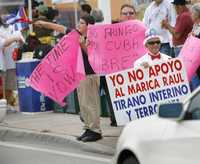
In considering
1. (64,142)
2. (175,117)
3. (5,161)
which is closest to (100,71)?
(64,142)

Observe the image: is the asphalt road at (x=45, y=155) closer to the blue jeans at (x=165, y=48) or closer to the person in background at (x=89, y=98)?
the person in background at (x=89, y=98)

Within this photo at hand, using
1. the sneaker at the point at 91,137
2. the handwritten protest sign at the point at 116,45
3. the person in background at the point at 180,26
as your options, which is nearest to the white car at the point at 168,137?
the sneaker at the point at 91,137

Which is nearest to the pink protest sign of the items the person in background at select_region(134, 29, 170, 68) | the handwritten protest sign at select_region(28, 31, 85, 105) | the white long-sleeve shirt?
the person in background at select_region(134, 29, 170, 68)

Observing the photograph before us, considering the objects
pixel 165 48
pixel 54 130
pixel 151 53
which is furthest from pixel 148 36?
pixel 54 130

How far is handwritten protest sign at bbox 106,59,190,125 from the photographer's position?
11.5m

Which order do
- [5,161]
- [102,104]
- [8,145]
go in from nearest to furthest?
[5,161]
[8,145]
[102,104]

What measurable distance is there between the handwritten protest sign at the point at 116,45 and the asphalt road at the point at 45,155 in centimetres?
142

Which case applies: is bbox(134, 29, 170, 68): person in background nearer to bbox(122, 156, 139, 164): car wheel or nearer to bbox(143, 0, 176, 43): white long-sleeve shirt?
bbox(143, 0, 176, 43): white long-sleeve shirt

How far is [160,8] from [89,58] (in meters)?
2.76

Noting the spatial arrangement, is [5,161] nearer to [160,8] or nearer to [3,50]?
[160,8]

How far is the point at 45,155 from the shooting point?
11.9m

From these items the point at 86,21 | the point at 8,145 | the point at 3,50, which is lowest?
the point at 8,145

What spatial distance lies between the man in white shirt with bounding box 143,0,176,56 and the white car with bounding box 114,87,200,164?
7320 millimetres

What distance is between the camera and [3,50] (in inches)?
666
